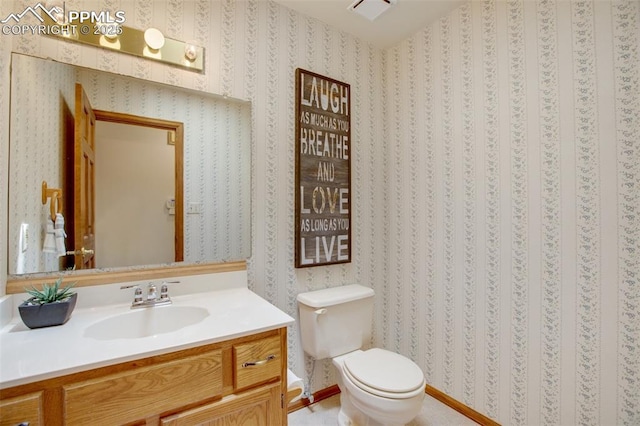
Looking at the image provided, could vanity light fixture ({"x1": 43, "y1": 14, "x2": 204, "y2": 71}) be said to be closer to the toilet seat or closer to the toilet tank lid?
the toilet tank lid

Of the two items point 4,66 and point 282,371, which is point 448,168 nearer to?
point 282,371

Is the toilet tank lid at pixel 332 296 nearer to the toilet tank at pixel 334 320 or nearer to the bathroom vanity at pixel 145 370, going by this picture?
the toilet tank at pixel 334 320

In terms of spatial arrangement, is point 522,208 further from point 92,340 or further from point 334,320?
point 92,340

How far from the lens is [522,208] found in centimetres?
150

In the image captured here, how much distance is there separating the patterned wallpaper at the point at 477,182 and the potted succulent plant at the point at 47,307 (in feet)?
2.23

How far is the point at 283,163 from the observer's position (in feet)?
5.75

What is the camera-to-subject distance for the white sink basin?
1.14 meters

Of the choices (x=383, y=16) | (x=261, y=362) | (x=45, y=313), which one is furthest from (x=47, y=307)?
(x=383, y=16)

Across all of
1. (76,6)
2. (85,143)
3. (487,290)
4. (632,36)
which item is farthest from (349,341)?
(76,6)

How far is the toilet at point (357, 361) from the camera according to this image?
52.1 inches

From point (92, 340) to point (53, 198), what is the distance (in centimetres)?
66

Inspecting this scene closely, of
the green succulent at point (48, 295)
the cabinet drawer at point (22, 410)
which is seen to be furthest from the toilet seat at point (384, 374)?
the green succulent at point (48, 295)

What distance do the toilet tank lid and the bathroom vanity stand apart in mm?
470

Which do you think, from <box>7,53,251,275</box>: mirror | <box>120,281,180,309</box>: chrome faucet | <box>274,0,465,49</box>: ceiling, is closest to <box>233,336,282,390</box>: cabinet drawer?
<box>120,281,180,309</box>: chrome faucet
